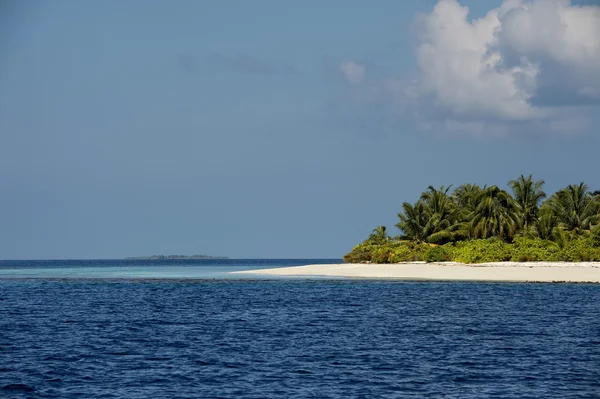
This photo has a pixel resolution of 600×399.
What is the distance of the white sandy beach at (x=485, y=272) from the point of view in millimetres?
74938

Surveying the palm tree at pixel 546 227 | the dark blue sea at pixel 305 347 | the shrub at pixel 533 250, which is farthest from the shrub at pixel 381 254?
the dark blue sea at pixel 305 347

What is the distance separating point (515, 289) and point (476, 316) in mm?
23712

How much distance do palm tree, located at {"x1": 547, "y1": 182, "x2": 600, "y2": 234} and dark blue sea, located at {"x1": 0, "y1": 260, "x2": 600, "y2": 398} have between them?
4131 centimetres

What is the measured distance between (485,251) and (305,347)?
6431cm

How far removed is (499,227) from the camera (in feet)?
318

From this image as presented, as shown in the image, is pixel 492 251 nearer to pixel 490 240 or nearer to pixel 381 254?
pixel 490 240

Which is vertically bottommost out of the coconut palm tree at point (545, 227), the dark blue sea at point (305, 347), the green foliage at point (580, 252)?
the dark blue sea at point (305, 347)

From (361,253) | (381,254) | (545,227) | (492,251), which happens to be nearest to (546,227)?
(545,227)

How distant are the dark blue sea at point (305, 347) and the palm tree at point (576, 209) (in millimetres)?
41310

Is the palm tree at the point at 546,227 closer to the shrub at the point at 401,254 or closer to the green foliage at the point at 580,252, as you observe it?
the green foliage at the point at 580,252

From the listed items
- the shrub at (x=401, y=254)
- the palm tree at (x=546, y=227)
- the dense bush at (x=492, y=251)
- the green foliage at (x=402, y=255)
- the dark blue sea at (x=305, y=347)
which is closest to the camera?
the dark blue sea at (x=305, y=347)

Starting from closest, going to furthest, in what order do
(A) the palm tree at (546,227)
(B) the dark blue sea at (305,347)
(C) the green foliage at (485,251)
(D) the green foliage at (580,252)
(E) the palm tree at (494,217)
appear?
(B) the dark blue sea at (305,347) → (D) the green foliage at (580,252) → (C) the green foliage at (485,251) → (A) the palm tree at (546,227) → (E) the palm tree at (494,217)

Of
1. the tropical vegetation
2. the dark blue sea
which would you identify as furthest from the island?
the dark blue sea

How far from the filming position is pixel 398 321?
4012cm
